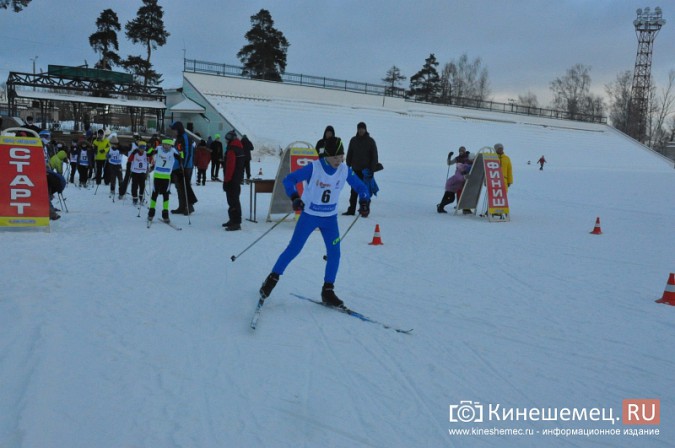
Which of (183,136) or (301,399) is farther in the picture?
(183,136)

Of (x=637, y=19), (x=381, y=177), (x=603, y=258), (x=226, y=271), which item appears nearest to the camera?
(x=226, y=271)

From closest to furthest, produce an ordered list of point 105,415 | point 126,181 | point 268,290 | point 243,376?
point 105,415 → point 243,376 → point 268,290 → point 126,181

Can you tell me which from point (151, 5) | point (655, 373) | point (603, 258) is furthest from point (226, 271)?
point (151, 5)

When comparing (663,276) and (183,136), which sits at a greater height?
(183,136)

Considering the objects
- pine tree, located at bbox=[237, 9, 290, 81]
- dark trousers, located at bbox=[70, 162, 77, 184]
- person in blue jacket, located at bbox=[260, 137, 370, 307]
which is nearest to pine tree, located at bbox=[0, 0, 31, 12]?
dark trousers, located at bbox=[70, 162, 77, 184]

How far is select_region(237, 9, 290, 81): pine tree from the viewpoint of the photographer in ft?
180

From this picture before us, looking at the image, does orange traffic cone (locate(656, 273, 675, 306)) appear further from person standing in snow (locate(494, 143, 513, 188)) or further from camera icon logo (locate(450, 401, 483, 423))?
person standing in snow (locate(494, 143, 513, 188))

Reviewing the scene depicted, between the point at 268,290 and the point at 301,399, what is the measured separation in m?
1.87

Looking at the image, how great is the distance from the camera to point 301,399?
352 centimetres

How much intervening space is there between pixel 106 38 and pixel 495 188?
4912 centimetres

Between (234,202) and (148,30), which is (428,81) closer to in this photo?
(148,30)

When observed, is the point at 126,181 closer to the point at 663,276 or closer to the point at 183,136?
the point at 183,136

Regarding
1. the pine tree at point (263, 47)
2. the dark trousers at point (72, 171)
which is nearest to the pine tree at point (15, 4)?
the dark trousers at point (72, 171)

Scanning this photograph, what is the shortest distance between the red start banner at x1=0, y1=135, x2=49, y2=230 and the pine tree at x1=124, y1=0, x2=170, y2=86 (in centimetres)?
4609
